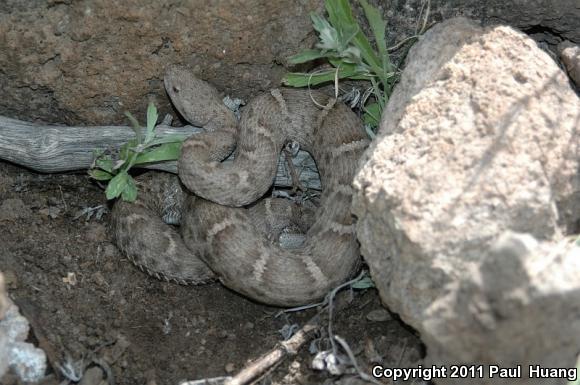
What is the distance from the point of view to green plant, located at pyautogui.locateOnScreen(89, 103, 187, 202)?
5906mm

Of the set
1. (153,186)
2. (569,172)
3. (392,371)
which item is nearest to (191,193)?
(153,186)

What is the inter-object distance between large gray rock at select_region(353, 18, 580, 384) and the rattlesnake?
2.54ft

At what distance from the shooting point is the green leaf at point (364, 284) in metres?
5.58

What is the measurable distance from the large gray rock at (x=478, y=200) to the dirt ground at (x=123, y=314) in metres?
0.73

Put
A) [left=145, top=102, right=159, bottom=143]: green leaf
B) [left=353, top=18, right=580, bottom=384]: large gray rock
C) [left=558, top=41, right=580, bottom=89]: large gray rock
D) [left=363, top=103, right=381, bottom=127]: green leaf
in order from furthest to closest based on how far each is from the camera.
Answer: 1. [left=363, top=103, right=381, bottom=127]: green leaf
2. [left=145, top=102, right=159, bottom=143]: green leaf
3. [left=558, top=41, right=580, bottom=89]: large gray rock
4. [left=353, top=18, right=580, bottom=384]: large gray rock

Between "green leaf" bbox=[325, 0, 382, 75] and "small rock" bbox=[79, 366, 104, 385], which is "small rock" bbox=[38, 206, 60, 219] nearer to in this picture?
"small rock" bbox=[79, 366, 104, 385]

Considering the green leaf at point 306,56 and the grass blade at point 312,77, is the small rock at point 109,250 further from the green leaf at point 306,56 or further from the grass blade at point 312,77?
the green leaf at point 306,56

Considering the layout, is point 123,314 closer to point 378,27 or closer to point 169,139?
point 169,139

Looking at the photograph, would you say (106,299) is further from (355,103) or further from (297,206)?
(355,103)

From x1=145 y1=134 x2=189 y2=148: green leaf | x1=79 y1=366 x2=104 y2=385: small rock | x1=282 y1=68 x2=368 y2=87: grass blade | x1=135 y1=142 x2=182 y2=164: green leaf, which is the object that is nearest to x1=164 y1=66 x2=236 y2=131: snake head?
x1=145 y1=134 x2=189 y2=148: green leaf

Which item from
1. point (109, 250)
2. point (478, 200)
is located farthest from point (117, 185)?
point (478, 200)

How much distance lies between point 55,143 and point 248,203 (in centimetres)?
170

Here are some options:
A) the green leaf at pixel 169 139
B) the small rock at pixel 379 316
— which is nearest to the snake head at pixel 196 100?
the green leaf at pixel 169 139

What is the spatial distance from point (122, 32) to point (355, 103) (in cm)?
213
